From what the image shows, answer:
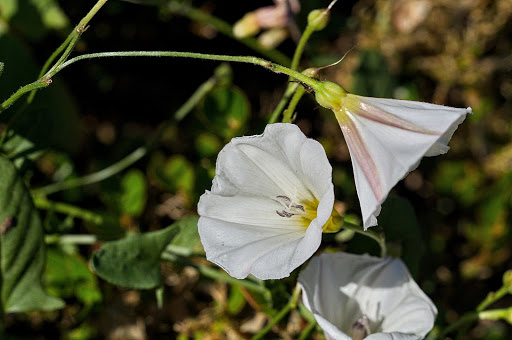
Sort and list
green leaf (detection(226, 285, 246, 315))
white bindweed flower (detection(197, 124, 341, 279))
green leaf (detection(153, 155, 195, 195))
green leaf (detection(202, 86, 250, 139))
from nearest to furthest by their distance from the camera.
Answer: white bindweed flower (detection(197, 124, 341, 279))
green leaf (detection(226, 285, 246, 315))
green leaf (detection(202, 86, 250, 139))
green leaf (detection(153, 155, 195, 195))

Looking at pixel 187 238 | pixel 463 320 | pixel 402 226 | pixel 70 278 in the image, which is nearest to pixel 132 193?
pixel 70 278

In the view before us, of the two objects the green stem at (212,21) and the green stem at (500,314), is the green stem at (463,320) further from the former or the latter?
the green stem at (212,21)

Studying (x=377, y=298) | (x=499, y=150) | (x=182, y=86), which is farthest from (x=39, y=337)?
(x=499, y=150)

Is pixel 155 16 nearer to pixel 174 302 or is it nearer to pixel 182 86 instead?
pixel 182 86

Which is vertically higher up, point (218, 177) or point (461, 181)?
point (218, 177)

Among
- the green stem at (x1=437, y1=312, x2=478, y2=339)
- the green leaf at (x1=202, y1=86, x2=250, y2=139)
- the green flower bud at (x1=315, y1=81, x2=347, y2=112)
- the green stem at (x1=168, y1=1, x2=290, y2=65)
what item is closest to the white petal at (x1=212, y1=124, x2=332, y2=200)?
the green flower bud at (x1=315, y1=81, x2=347, y2=112)

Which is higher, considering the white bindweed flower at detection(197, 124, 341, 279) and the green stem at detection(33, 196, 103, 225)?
the white bindweed flower at detection(197, 124, 341, 279)

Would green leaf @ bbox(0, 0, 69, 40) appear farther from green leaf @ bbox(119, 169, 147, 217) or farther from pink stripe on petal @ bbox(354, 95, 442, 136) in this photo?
pink stripe on petal @ bbox(354, 95, 442, 136)
